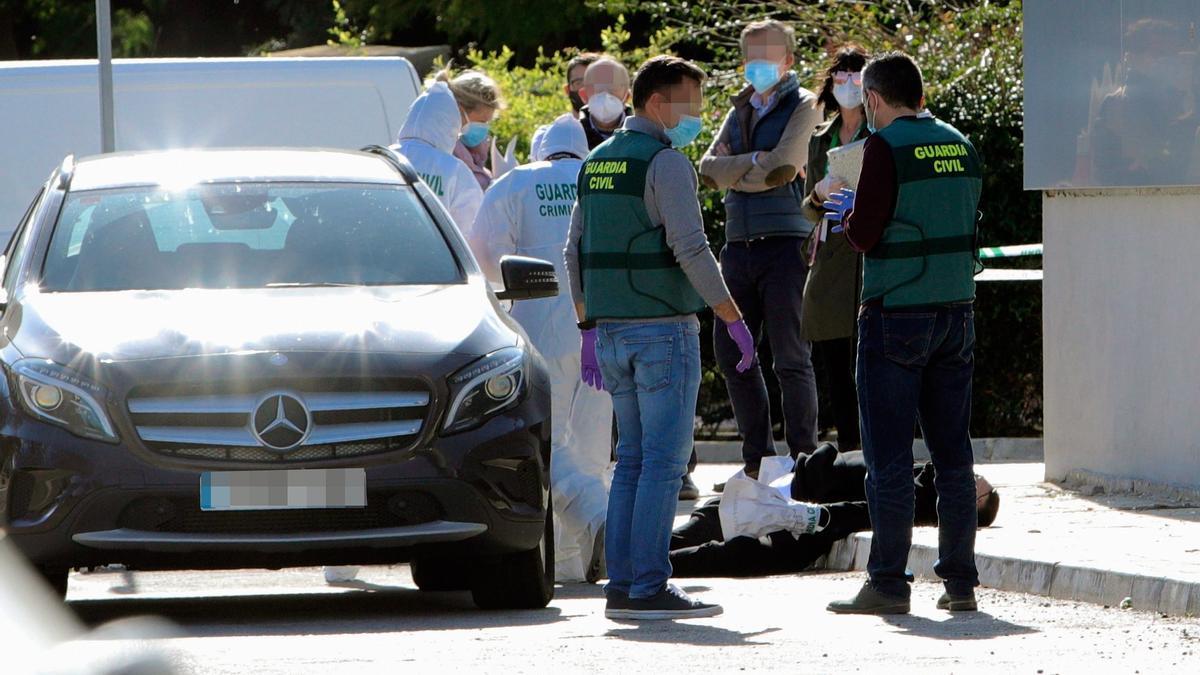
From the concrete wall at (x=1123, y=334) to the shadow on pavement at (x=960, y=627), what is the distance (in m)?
2.86

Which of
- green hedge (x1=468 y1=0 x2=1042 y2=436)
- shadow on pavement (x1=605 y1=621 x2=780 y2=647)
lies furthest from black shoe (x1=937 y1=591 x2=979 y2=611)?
green hedge (x1=468 y1=0 x2=1042 y2=436)

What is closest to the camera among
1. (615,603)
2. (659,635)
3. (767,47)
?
(659,635)

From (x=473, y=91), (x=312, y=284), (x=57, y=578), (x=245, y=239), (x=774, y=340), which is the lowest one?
(x=57, y=578)

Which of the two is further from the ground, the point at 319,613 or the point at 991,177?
the point at 991,177

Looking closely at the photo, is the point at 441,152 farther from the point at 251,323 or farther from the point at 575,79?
the point at 251,323

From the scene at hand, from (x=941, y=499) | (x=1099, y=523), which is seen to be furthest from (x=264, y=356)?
(x=1099, y=523)

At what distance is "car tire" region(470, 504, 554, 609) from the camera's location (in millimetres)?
7367

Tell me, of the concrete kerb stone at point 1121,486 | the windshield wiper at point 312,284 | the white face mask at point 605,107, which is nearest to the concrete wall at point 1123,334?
the concrete kerb stone at point 1121,486

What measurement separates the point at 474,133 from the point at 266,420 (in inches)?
→ 166

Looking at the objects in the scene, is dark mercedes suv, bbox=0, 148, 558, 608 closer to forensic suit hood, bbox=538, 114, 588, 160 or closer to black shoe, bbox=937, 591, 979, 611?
forensic suit hood, bbox=538, 114, 588, 160

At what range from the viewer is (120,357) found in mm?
6949

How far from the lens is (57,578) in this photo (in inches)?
284

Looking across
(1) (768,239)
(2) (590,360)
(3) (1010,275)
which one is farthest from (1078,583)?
(3) (1010,275)

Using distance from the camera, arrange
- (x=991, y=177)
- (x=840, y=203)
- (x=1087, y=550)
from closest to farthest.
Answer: (x=840, y=203) → (x=1087, y=550) → (x=991, y=177)
